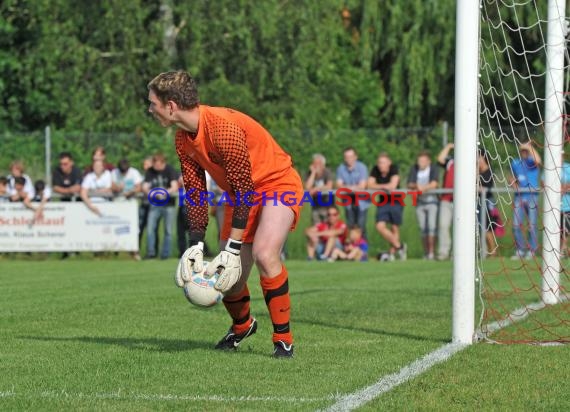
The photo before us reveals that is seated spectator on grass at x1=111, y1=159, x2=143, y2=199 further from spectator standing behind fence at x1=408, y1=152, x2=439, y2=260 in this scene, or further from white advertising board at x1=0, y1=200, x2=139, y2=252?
spectator standing behind fence at x1=408, y1=152, x2=439, y2=260

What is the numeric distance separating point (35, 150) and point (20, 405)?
18.4 m

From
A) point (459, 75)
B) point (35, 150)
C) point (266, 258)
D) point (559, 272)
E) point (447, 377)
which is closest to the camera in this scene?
point (447, 377)

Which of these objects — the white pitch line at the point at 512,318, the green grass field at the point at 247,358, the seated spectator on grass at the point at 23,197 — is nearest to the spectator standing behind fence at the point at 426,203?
the seated spectator on grass at the point at 23,197

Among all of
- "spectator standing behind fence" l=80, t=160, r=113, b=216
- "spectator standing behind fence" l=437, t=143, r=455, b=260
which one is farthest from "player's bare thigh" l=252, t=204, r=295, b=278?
"spectator standing behind fence" l=80, t=160, r=113, b=216

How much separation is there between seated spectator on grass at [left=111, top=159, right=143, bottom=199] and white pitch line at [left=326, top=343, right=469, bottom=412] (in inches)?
508

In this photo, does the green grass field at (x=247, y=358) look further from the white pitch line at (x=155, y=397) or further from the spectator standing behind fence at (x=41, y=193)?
the spectator standing behind fence at (x=41, y=193)

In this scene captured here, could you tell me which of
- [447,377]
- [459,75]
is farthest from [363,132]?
[447,377]

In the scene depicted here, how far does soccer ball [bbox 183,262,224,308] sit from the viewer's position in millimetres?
7652

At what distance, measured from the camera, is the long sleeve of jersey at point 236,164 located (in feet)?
24.5

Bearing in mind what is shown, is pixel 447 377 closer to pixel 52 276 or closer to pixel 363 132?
pixel 52 276

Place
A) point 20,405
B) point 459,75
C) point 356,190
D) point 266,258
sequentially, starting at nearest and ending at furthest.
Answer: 1. point 20,405
2. point 266,258
3. point 459,75
4. point 356,190

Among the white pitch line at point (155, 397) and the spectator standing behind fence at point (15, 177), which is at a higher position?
the spectator standing behind fence at point (15, 177)

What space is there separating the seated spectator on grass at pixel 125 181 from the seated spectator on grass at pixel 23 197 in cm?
132

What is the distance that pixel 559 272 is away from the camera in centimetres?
1179
